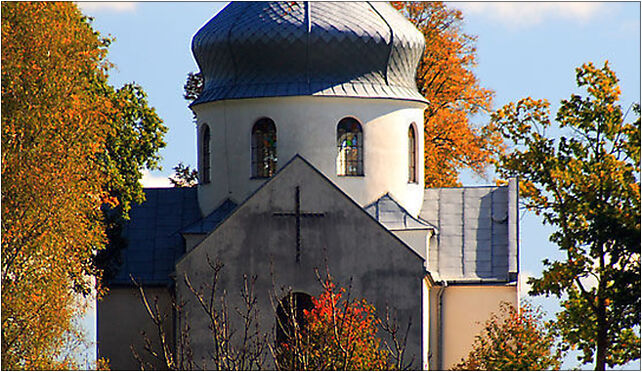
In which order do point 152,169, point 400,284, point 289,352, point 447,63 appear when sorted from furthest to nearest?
1. point 447,63
2. point 152,169
3. point 400,284
4. point 289,352

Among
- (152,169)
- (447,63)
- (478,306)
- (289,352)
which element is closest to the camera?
(289,352)

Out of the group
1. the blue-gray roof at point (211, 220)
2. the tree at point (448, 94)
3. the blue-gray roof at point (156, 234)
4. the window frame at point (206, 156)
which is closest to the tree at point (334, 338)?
the blue-gray roof at point (211, 220)

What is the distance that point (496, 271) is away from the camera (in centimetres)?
2802

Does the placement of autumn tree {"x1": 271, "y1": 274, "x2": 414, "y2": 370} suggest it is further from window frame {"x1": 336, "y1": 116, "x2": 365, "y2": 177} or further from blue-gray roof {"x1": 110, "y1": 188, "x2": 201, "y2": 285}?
blue-gray roof {"x1": 110, "y1": 188, "x2": 201, "y2": 285}

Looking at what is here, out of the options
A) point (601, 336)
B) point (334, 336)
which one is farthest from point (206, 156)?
point (334, 336)

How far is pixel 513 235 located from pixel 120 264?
8.37m

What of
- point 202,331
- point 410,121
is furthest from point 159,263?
point 410,121

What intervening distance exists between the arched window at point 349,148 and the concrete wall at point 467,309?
3192mm

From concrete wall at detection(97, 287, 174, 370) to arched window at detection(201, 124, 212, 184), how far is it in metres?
2.64

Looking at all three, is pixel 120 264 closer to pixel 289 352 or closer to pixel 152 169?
pixel 152 169

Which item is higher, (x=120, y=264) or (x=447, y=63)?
(x=447, y=63)

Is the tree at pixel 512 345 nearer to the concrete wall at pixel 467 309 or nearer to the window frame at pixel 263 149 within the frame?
the concrete wall at pixel 467 309

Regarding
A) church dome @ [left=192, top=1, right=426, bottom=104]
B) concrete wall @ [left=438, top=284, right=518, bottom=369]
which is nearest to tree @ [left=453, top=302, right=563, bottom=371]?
concrete wall @ [left=438, top=284, right=518, bottom=369]

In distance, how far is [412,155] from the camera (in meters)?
29.5
